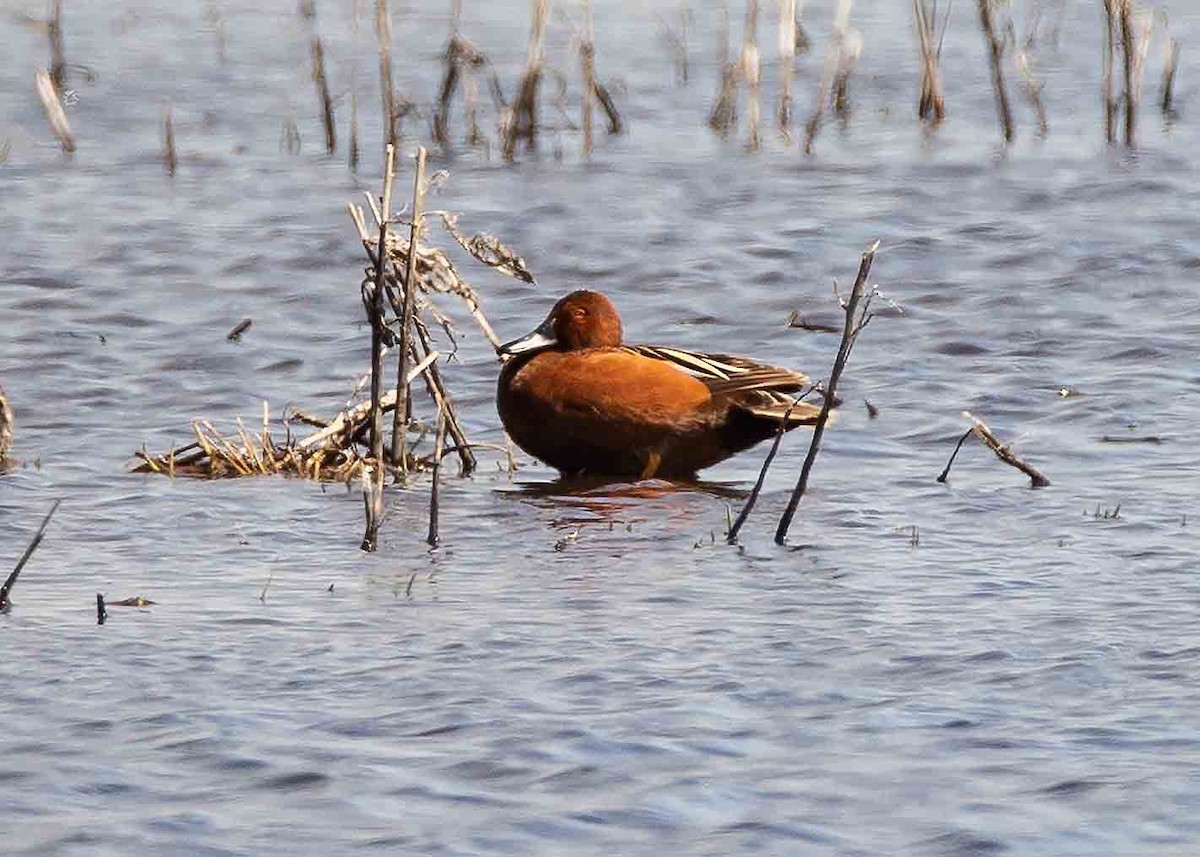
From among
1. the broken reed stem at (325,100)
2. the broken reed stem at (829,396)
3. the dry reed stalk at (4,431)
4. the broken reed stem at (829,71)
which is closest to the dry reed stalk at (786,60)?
the broken reed stem at (829,71)

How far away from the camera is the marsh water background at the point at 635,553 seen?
16.4 ft

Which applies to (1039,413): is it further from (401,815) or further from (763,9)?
(763,9)

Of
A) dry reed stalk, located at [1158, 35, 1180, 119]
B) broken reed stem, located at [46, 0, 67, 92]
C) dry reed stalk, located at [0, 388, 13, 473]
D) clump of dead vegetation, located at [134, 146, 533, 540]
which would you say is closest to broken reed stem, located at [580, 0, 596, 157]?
dry reed stalk, located at [1158, 35, 1180, 119]

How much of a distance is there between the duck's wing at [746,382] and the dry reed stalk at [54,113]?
7598 mm

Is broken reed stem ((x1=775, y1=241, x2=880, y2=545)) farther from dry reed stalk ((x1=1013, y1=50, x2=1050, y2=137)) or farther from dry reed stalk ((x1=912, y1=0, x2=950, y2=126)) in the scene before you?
dry reed stalk ((x1=1013, y1=50, x2=1050, y2=137))

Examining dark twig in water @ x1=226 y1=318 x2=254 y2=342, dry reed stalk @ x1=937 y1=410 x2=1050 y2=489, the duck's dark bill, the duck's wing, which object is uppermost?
the duck's dark bill

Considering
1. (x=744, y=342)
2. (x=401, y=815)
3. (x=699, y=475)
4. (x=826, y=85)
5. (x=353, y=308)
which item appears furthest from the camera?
(x=826, y=85)

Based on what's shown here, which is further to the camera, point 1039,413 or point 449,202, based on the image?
point 449,202

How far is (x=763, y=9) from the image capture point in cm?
2197

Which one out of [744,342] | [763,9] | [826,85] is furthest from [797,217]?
[763,9]

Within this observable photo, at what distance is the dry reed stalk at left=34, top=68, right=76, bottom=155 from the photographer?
15.4 metres

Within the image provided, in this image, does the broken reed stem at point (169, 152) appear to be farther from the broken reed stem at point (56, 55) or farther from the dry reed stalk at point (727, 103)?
the dry reed stalk at point (727, 103)

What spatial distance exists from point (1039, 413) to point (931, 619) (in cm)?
350

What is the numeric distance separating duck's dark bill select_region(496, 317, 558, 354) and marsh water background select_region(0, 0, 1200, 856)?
0.53m
